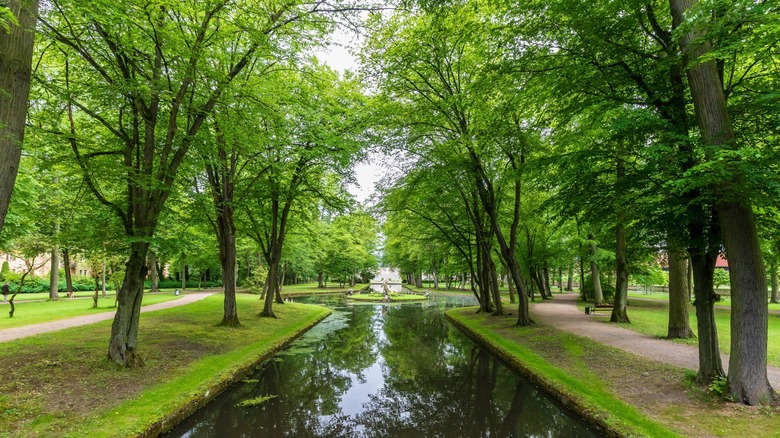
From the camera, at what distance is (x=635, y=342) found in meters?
11.9

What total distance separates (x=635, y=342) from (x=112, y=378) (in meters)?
14.6

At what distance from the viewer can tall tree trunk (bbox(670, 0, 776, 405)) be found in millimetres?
6164

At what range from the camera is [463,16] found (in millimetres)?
12812

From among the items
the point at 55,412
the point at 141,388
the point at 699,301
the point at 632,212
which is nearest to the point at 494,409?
the point at 699,301

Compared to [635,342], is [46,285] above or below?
below

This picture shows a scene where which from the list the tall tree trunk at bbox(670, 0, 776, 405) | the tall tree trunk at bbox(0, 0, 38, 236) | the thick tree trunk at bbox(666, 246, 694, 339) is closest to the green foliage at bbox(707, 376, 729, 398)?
the tall tree trunk at bbox(670, 0, 776, 405)

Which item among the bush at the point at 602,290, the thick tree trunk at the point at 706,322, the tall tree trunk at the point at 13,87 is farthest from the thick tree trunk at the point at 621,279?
the tall tree trunk at the point at 13,87

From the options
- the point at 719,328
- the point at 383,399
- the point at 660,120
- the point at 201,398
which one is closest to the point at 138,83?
the point at 201,398

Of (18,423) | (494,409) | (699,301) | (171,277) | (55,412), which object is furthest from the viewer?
(171,277)

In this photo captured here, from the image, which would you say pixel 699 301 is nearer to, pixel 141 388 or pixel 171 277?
pixel 141 388

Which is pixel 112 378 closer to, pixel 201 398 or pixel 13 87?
pixel 201 398

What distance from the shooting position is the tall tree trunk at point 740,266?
616 centimetres

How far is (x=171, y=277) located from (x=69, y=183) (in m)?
49.6

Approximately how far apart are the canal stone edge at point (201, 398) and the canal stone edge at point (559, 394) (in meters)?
7.72
